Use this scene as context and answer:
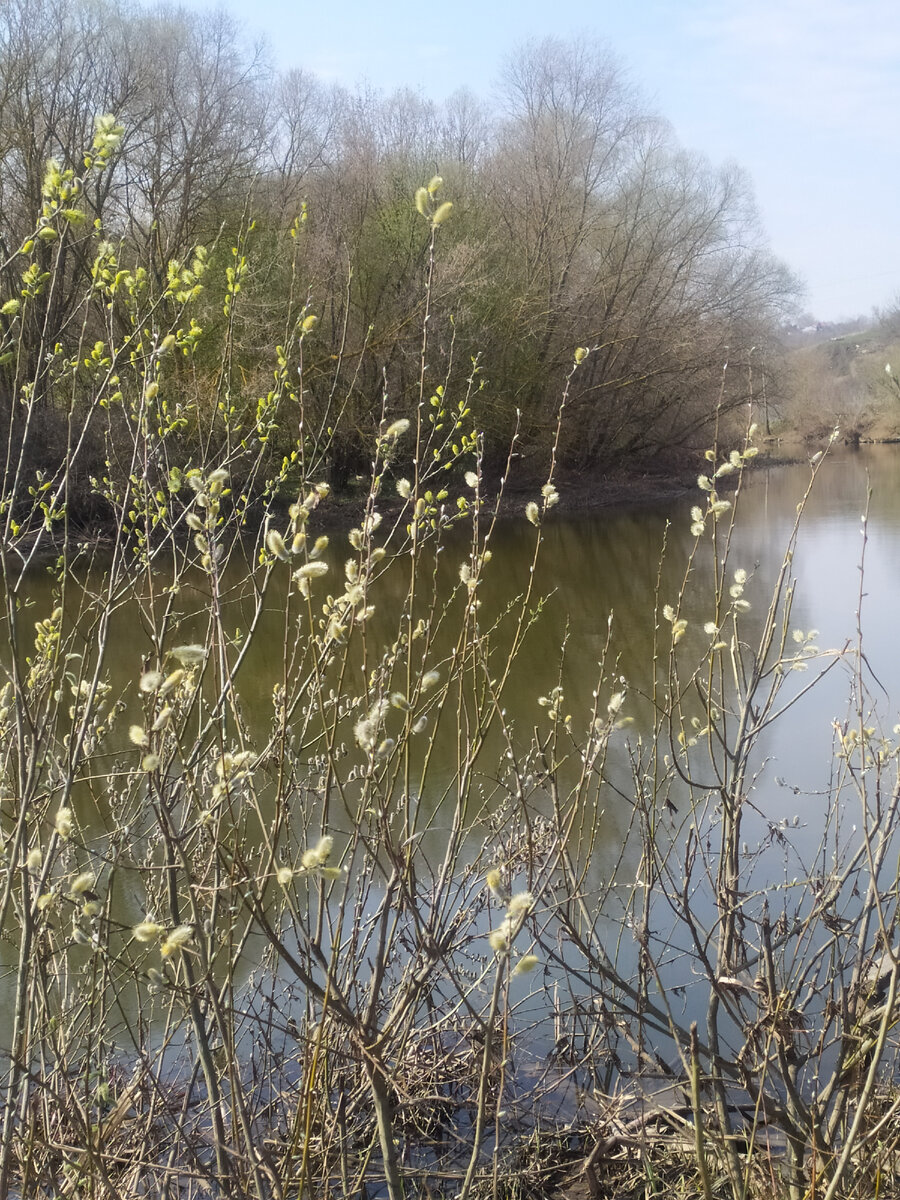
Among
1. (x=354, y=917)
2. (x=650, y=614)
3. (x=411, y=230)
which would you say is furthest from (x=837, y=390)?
(x=354, y=917)

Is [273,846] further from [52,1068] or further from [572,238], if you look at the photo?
[572,238]

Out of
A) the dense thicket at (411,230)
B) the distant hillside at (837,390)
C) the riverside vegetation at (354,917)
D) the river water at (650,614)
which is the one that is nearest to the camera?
the riverside vegetation at (354,917)

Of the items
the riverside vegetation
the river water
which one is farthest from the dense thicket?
the riverside vegetation

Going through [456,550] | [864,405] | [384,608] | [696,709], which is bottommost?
[696,709]

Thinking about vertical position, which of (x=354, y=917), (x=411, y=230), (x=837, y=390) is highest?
(x=837, y=390)

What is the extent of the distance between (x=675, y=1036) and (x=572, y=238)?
19.0 metres

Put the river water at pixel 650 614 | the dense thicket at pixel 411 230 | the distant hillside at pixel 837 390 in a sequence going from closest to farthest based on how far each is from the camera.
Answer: the river water at pixel 650 614 < the dense thicket at pixel 411 230 < the distant hillside at pixel 837 390

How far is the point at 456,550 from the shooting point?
14023mm

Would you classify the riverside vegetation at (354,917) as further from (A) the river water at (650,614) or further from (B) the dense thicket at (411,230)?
(B) the dense thicket at (411,230)

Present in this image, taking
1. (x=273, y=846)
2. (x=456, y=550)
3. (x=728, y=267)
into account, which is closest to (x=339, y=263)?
(x=456, y=550)

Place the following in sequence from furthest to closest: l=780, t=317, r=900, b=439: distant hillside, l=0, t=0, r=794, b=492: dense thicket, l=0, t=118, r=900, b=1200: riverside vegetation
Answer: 1. l=780, t=317, r=900, b=439: distant hillside
2. l=0, t=0, r=794, b=492: dense thicket
3. l=0, t=118, r=900, b=1200: riverside vegetation

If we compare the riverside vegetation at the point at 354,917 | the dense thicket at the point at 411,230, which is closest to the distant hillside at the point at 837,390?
the dense thicket at the point at 411,230

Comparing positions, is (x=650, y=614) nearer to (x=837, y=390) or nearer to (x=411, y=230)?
(x=411, y=230)

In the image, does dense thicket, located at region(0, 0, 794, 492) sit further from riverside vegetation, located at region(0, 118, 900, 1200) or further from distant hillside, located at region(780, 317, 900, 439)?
riverside vegetation, located at region(0, 118, 900, 1200)
